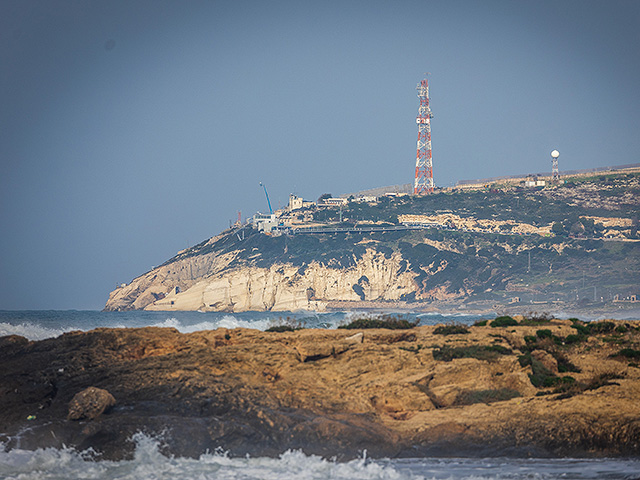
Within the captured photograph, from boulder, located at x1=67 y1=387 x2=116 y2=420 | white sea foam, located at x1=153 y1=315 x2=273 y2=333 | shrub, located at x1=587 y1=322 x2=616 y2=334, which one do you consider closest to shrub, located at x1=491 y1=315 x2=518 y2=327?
shrub, located at x1=587 y1=322 x2=616 y2=334

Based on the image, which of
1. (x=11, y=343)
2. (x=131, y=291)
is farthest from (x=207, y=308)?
(x=11, y=343)

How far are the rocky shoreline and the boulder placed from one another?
6cm

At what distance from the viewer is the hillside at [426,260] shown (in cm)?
11444

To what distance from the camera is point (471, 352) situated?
79.6 feet

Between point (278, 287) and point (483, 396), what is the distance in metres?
95.3

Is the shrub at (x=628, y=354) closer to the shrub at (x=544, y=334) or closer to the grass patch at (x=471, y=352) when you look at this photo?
the shrub at (x=544, y=334)

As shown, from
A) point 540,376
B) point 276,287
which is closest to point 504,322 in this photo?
point 540,376

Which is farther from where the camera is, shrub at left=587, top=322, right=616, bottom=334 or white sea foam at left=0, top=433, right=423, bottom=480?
shrub at left=587, top=322, right=616, bottom=334

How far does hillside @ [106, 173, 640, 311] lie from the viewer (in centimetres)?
11444

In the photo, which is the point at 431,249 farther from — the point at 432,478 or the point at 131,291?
the point at 432,478

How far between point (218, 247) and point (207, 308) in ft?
88.9

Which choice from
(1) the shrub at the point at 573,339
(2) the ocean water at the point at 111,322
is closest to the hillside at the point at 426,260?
(2) the ocean water at the point at 111,322

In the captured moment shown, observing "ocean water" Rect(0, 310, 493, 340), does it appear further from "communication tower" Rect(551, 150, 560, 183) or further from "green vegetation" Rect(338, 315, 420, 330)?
"communication tower" Rect(551, 150, 560, 183)

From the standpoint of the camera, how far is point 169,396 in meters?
21.0
